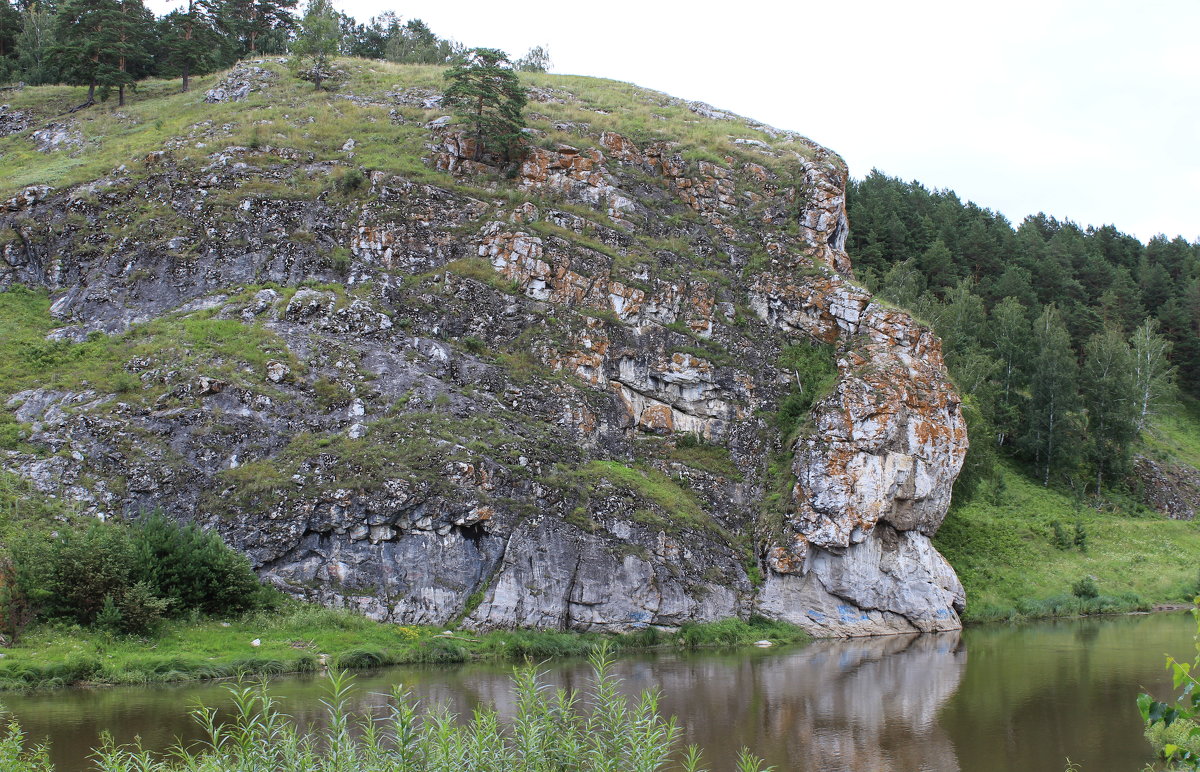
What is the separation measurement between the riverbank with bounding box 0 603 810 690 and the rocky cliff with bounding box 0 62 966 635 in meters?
1.15

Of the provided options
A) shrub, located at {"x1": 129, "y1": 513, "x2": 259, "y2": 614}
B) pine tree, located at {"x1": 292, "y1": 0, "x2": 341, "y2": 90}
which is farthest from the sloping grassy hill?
pine tree, located at {"x1": 292, "y1": 0, "x2": 341, "y2": 90}

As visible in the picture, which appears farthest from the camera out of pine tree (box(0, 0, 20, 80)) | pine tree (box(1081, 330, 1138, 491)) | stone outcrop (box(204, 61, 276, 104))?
pine tree (box(0, 0, 20, 80))

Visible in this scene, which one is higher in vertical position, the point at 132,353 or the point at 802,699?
the point at 132,353

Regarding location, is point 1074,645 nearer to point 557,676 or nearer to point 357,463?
point 557,676

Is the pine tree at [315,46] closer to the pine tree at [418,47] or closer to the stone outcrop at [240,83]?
the stone outcrop at [240,83]

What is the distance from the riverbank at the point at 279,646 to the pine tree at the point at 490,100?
30.1 m

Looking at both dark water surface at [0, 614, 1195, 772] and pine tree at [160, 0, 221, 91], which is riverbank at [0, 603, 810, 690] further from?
pine tree at [160, 0, 221, 91]

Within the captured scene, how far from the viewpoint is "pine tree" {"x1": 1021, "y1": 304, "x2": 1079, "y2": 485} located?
56094 millimetres

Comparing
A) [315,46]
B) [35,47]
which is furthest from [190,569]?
[35,47]

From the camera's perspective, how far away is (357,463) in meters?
32.8

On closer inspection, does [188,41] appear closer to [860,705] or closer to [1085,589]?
[860,705]

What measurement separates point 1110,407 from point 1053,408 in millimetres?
4168

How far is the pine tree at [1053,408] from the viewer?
56.1 metres

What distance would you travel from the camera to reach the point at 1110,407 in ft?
186
